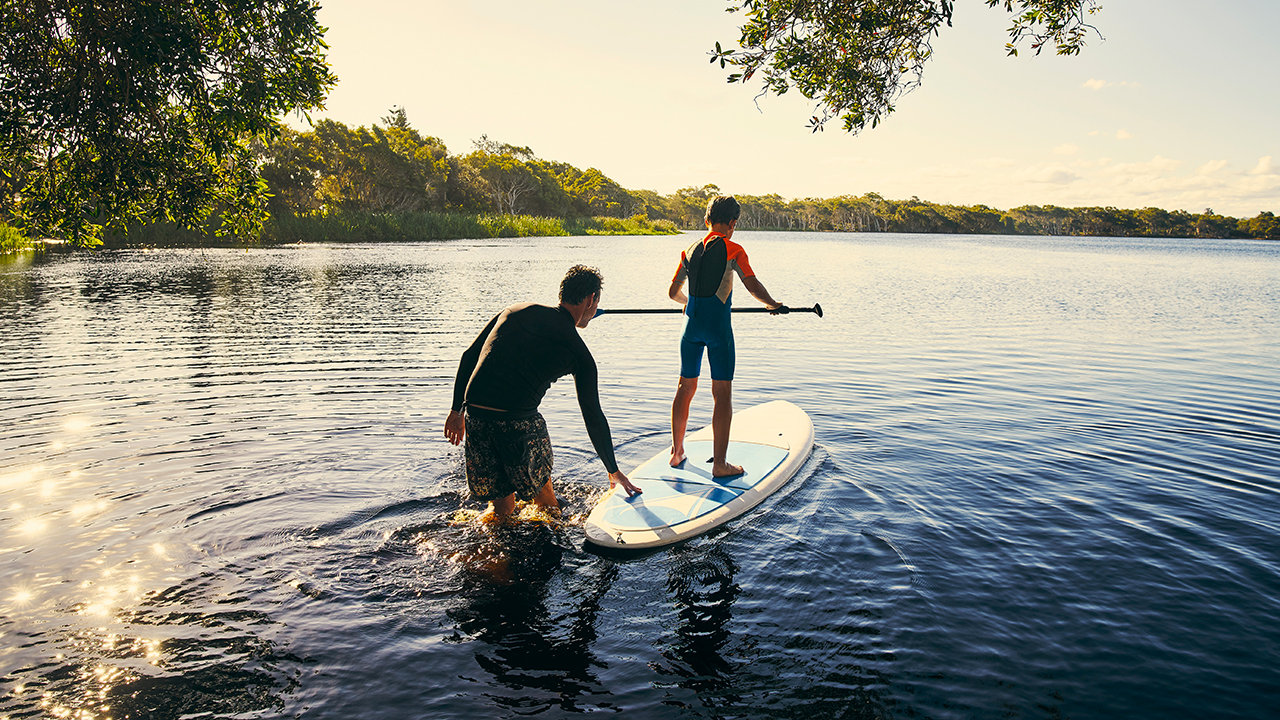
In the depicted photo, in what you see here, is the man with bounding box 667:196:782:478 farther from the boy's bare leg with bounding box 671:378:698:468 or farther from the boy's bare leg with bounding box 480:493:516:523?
the boy's bare leg with bounding box 480:493:516:523

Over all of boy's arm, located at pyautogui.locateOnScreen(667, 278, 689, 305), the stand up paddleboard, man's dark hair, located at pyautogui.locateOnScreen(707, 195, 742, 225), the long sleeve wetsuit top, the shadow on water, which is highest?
man's dark hair, located at pyautogui.locateOnScreen(707, 195, 742, 225)

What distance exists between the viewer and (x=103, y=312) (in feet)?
58.1

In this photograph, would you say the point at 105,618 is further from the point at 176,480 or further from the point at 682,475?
the point at 682,475

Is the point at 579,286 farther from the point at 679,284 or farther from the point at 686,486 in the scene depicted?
the point at 686,486

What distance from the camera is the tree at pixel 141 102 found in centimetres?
674

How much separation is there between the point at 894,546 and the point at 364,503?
4533 millimetres

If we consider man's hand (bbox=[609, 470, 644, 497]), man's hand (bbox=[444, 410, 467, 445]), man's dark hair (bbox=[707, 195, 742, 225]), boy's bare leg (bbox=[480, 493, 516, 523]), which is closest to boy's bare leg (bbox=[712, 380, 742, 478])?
man's hand (bbox=[609, 470, 644, 497])

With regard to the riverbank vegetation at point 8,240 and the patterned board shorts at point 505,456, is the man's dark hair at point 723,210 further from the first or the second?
the riverbank vegetation at point 8,240

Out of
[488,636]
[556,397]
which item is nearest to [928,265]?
[556,397]

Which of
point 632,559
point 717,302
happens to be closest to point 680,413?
point 717,302

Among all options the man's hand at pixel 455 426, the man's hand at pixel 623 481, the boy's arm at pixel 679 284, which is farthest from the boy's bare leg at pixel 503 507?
the boy's arm at pixel 679 284

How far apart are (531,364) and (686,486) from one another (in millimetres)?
2087

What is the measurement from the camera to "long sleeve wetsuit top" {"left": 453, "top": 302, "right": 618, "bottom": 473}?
4809mm

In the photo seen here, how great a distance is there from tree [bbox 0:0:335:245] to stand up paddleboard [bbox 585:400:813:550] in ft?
20.2
